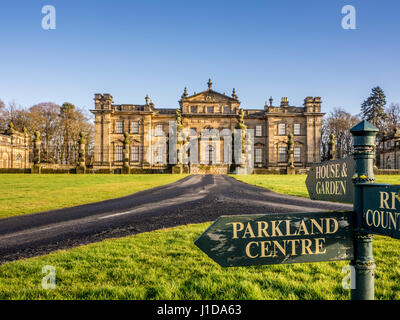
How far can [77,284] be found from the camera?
283 centimetres

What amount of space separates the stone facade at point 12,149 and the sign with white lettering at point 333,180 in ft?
157

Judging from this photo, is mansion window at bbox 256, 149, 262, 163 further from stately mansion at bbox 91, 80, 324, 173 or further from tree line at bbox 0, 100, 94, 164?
tree line at bbox 0, 100, 94, 164

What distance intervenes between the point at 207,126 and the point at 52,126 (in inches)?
1369

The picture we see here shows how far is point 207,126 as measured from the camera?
46844 millimetres

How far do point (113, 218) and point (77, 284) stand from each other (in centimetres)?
407

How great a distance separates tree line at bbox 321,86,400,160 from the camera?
51938mm

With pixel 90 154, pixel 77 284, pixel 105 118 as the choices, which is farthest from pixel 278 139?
pixel 77 284

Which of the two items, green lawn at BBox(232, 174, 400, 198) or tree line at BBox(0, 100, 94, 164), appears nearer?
green lawn at BBox(232, 174, 400, 198)

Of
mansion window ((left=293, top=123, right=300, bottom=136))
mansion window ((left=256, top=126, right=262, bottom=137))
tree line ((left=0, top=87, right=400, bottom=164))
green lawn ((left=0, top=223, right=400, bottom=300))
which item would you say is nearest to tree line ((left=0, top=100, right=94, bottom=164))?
tree line ((left=0, top=87, right=400, bottom=164))

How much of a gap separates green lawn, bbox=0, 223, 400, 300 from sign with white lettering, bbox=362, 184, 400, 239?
4.65 feet

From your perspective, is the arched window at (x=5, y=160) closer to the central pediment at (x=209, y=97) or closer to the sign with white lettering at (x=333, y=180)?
the central pediment at (x=209, y=97)

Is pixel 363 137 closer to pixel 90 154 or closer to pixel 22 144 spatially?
pixel 22 144

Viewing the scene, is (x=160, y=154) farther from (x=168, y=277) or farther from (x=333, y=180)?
(x=333, y=180)

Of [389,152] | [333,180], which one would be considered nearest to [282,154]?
[389,152]
